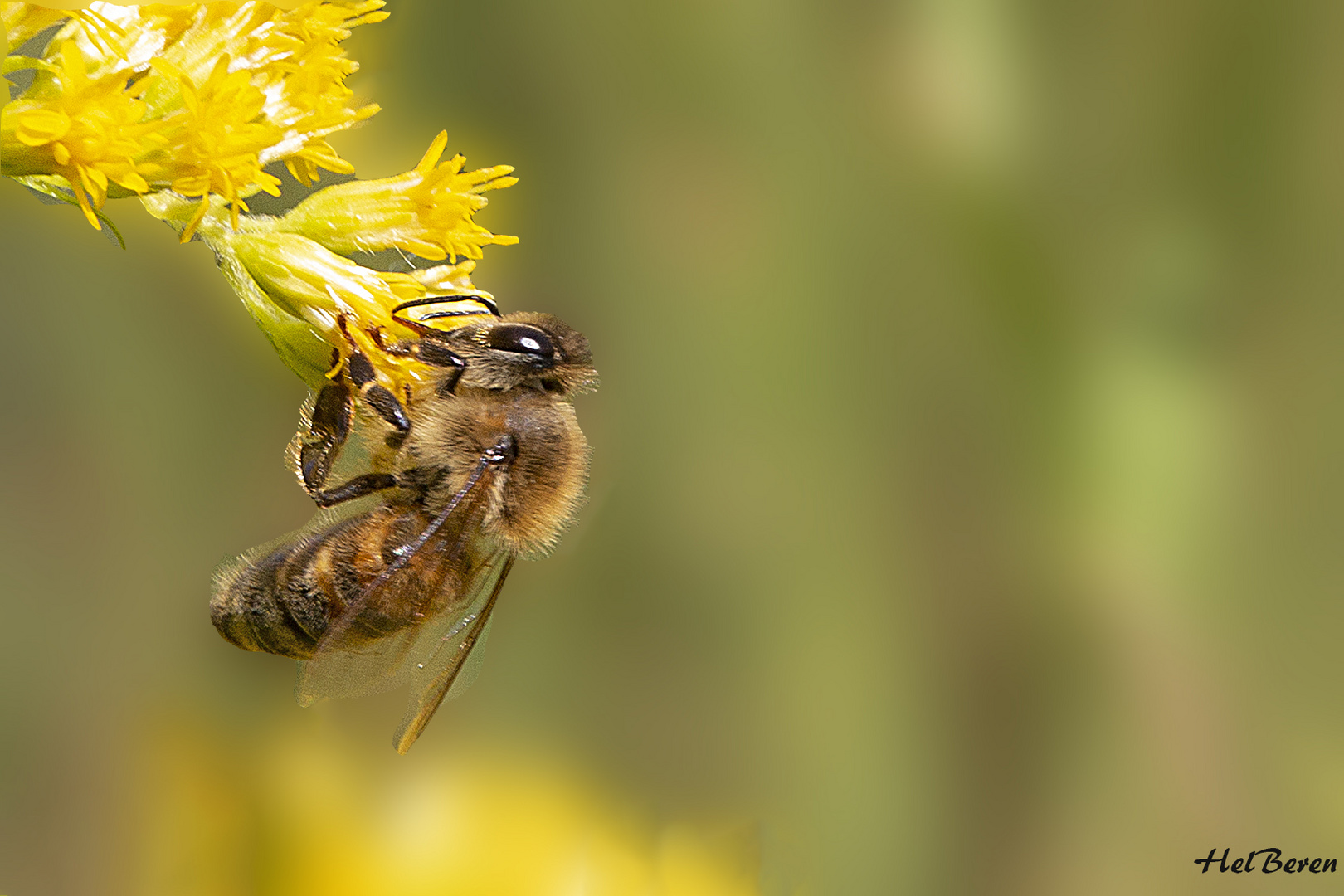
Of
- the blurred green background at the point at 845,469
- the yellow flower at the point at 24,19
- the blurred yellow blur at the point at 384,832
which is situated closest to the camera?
the yellow flower at the point at 24,19

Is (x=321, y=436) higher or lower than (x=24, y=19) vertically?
lower

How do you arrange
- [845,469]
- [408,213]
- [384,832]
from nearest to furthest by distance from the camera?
[408,213]
[384,832]
[845,469]

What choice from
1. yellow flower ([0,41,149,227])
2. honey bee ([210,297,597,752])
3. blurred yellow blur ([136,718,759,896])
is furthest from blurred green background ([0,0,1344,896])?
yellow flower ([0,41,149,227])

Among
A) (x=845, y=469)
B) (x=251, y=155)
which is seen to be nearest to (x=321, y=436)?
(x=251, y=155)

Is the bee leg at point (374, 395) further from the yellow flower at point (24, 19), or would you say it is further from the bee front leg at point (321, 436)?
the yellow flower at point (24, 19)

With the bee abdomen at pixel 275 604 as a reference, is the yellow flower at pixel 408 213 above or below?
above

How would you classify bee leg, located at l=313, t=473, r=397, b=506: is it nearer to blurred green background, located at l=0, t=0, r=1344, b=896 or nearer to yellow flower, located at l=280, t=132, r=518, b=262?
yellow flower, located at l=280, t=132, r=518, b=262

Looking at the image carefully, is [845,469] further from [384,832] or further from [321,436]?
[321,436]

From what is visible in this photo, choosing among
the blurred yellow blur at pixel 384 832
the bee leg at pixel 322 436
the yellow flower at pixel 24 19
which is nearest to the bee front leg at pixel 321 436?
the bee leg at pixel 322 436
